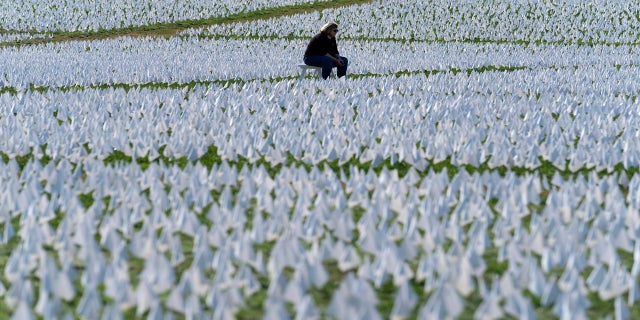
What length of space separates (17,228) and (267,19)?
22935 mm

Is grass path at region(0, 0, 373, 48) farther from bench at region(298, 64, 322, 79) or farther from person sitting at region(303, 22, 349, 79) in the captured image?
person sitting at region(303, 22, 349, 79)

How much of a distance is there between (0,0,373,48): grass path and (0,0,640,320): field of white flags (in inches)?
325

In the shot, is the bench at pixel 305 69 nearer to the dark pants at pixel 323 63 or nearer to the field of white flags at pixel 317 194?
the dark pants at pixel 323 63

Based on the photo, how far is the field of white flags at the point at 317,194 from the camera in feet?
13.6

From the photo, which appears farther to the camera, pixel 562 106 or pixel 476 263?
pixel 562 106

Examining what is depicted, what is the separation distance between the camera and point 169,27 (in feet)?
85.8

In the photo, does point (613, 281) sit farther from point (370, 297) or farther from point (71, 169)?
point (71, 169)

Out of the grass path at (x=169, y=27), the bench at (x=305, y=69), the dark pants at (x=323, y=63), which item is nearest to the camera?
the dark pants at (x=323, y=63)

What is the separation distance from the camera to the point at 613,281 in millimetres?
4254

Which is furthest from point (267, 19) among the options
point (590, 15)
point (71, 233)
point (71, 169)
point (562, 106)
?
point (71, 233)

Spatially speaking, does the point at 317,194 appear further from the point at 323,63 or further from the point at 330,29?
the point at 330,29

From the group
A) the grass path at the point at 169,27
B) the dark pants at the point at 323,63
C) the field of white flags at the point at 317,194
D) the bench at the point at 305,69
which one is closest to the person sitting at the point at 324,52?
the dark pants at the point at 323,63

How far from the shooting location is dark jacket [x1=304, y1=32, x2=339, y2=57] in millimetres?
14320

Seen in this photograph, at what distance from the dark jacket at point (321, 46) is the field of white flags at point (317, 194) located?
0.76 meters
